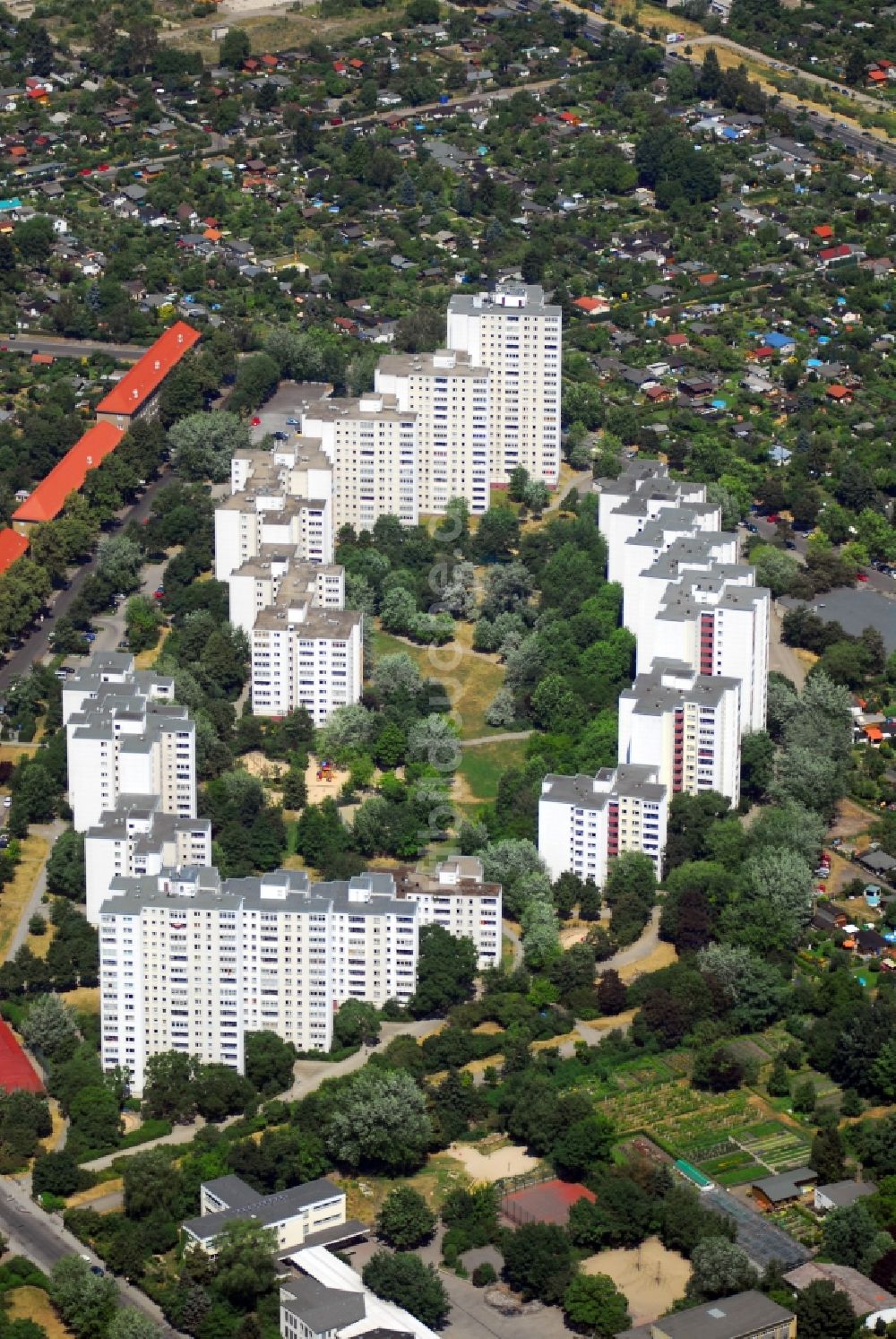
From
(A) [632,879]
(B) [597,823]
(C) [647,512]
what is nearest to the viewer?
(A) [632,879]

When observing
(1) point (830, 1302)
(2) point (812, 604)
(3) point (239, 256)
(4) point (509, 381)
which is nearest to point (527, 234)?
(3) point (239, 256)

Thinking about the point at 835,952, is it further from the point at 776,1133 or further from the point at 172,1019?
the point at 172,1019

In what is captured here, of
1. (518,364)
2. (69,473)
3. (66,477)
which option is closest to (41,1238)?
(66,477)

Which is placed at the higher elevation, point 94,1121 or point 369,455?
point 369,455

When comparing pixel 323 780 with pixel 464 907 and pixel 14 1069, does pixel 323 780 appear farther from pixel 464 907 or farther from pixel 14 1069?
pixel 14 1069

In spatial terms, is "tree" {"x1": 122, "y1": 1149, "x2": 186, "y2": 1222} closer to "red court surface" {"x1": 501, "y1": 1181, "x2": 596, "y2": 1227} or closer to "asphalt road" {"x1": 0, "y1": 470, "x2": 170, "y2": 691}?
"red court surface" {"x1": 501, "y1": 1181, "x2": 596, "y2": 1227}
